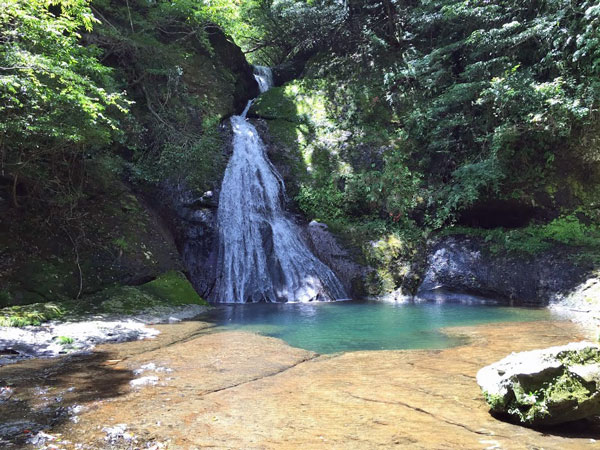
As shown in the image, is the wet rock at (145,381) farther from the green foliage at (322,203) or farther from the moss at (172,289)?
the green foliage at (322,203)

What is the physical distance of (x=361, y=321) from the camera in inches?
330

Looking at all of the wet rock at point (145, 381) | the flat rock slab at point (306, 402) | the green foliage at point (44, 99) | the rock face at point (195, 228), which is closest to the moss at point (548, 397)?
the flat rock slab at point (306, 402)

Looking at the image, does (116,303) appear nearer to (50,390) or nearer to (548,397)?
(50,390)

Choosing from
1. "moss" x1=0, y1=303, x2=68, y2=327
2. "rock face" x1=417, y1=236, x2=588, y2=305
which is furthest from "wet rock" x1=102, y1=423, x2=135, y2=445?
"rock face" x1=417, y1=236, x2=588, y2=305

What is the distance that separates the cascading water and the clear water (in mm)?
1050

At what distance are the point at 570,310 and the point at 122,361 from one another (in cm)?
954

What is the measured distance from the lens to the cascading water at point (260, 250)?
12.6 metres

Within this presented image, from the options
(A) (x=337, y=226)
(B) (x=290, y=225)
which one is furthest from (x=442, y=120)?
(B) (x=290, y=225)

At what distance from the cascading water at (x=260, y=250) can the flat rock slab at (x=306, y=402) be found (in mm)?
7015

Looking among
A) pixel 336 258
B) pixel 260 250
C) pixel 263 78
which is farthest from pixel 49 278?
pixel 263 78

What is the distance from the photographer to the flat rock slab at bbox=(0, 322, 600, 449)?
9.10 ft

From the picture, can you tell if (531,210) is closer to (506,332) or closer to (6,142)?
(506,332)

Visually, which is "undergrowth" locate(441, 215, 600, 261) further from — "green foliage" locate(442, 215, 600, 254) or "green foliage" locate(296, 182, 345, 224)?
"green foliage" locate(296, 182, 345, 224)

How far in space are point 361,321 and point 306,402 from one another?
16.5 feet
